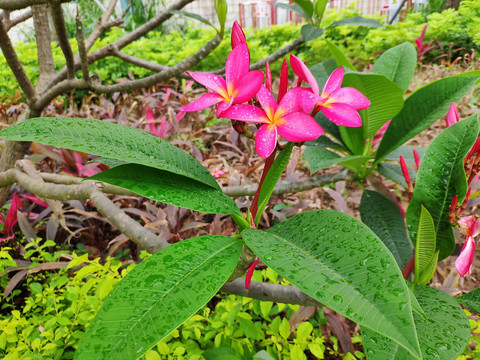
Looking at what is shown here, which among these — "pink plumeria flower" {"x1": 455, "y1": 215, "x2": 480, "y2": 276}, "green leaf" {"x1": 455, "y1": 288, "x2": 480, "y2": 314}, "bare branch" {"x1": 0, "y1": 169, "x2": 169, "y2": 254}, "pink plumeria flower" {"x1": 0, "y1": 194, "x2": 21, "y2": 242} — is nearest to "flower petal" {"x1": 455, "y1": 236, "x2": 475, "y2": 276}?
"pink plumeria flower" {"x1": 455, "y1": 215, "x2": 480, "y2": 276}

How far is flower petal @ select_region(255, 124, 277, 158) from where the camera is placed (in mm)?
379

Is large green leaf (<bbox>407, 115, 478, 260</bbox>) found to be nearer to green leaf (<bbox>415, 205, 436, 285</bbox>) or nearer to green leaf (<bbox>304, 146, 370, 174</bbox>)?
green leaf (<bbox>415, 205, 436, 285</bbox>)

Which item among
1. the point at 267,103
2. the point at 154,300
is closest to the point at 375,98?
the point at 267,103

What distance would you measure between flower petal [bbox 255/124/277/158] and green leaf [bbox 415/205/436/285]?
11.7 inches

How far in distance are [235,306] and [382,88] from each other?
0.72 meters

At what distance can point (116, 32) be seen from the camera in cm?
437

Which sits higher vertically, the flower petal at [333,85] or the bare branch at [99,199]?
the flower petal at [333,85]

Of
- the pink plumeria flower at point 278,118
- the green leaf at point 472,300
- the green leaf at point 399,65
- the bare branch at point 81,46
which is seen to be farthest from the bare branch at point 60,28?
the green leaf at point 472,300

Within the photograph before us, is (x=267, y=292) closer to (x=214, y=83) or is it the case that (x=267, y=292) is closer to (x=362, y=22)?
(x=214, y=83)

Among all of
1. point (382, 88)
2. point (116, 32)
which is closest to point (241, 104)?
point (382, 88)

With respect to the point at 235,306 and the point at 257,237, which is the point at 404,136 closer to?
the point at 257,237

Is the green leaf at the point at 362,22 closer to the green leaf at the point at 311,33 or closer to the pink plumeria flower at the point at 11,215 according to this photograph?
the green leaf at the point at 311,33

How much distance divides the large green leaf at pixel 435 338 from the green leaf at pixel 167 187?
0.87ft

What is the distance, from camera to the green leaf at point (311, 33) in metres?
0.90
